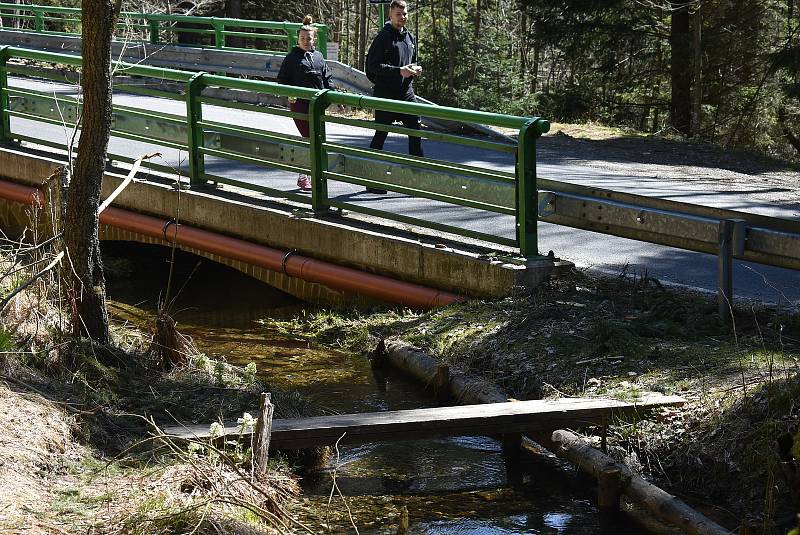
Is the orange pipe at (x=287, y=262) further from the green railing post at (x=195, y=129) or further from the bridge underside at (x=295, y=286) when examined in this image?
the green railing post at (x=195, y=129)

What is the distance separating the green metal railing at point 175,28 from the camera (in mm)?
22812

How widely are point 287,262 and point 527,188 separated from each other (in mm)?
2900

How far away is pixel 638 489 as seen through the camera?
5535 millimetres

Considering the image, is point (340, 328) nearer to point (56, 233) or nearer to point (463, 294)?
point (463, 294)

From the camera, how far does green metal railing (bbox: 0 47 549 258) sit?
8.77 m

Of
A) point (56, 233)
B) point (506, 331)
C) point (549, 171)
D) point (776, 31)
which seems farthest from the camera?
point (776, 31)

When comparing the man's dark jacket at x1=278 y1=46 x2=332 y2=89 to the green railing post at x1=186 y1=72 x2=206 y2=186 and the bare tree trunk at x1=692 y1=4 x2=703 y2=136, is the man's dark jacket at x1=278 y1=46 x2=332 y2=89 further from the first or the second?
the bare tree trunk at x1=692 y1=4 x2=703 y2=136

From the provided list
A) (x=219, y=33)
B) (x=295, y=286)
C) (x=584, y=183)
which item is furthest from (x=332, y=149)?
(x=219, y=33)

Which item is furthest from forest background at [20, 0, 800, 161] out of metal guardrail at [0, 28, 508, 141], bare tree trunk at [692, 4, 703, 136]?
metal guardrail at [0, 28, 508, 141]

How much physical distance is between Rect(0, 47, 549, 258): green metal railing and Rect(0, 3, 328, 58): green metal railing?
2.37 meters

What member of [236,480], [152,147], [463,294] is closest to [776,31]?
[152,147]

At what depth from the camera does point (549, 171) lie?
49.5ft

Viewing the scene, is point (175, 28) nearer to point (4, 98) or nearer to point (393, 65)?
point (4, 98)

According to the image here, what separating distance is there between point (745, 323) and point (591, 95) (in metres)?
21.0
